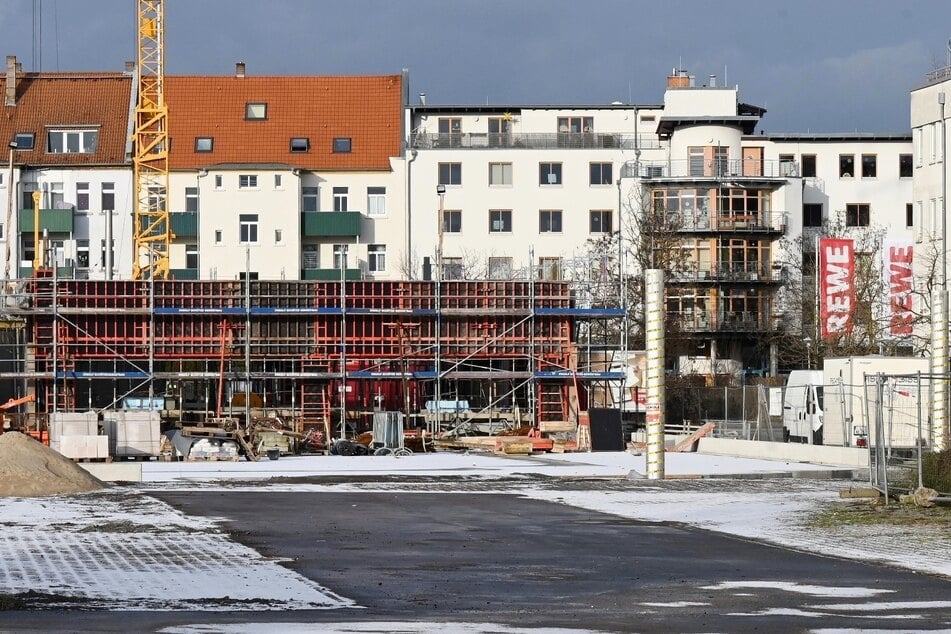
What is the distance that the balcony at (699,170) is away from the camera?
82.1 m

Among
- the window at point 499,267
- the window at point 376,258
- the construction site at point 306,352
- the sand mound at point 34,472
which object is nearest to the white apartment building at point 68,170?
the window at point 376,258

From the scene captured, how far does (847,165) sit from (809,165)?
1.97 meters

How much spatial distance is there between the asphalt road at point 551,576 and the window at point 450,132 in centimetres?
5891

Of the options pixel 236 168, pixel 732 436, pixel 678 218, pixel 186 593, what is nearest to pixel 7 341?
pixel 236 168

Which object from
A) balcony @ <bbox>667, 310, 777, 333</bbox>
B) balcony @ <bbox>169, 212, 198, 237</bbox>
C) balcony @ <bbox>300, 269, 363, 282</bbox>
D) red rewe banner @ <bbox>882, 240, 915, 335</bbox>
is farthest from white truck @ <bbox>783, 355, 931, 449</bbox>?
balcony @ <bbox>169, 212, 198, 237</bbox>

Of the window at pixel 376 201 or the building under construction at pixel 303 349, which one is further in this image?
the window at pixel 376 201

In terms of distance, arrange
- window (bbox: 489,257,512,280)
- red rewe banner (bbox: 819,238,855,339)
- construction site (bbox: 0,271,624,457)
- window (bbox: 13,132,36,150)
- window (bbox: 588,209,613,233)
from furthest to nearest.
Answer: window (bbox: 588,209,613,233) → window (bbox: 13,132,36,150) → window (bbox: 489,257,512,280) → red rewe banner (bbox: 819,238,855,339) → construction site (bbox: 0,271,624,457)

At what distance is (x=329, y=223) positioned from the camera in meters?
80.4

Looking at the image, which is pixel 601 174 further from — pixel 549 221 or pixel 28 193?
pixel 28 193

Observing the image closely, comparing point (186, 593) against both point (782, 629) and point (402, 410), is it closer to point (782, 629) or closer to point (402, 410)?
point (782, 629)

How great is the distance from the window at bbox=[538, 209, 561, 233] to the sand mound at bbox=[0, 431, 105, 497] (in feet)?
179

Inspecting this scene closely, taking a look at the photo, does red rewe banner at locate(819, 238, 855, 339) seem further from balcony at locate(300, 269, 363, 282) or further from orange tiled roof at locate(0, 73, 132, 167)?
orange tiled roof at locate(0, 73, 132, 167)

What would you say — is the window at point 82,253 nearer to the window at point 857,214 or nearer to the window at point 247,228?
the window at point 247,228

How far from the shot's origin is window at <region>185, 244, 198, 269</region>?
80.8 metres
